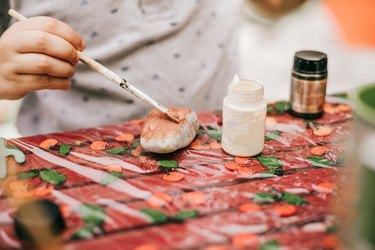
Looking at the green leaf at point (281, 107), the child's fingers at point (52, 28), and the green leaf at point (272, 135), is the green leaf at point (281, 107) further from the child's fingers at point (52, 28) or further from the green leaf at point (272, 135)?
the child's fingers at point (52, 28)

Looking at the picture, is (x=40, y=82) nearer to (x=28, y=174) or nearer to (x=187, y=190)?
(x=28, y=174)

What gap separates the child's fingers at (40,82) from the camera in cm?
82

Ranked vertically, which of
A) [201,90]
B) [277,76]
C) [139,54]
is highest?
[139,54]

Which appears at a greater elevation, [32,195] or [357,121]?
[357,121]

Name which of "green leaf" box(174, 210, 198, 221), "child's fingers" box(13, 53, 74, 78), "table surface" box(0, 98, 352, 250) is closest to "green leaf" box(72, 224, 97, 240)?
"table surface" box(0, 98, 352, 250)

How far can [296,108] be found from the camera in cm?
91

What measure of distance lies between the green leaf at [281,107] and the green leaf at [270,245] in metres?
0.42

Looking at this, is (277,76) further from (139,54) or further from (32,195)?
(32,195)

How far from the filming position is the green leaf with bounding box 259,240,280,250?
55 cm

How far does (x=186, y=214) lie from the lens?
0.61 metres

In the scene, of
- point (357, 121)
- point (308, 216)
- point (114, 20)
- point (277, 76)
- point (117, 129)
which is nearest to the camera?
point (357, 121)

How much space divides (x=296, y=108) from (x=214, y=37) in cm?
38

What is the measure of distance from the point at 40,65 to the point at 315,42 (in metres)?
1.60

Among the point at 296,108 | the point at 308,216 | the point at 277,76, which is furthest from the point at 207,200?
the point at 277,76
